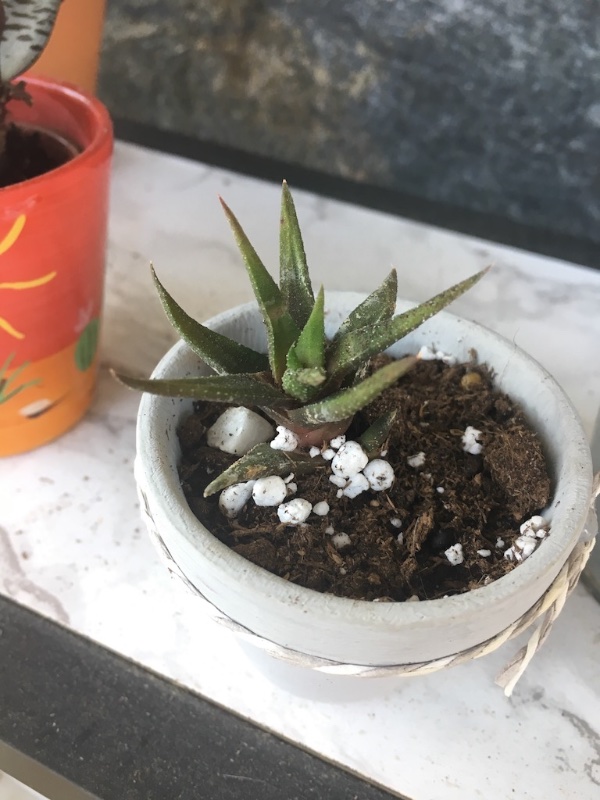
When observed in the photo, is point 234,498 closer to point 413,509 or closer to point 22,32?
point 413,509

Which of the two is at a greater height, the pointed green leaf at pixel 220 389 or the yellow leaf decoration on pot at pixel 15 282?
the pointed green leaf at pixel 220 389

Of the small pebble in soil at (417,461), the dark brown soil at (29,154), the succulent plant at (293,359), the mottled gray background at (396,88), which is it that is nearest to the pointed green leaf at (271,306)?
the succulent plant at (293,359)

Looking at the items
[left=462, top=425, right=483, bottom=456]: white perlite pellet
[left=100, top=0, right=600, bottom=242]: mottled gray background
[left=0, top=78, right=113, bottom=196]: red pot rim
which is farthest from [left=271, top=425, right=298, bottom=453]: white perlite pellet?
[left=100, top=0, right=600, bottom=242]: mottled gray background

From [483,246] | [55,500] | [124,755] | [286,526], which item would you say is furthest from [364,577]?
[483,246]

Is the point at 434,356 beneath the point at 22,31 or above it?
beneath

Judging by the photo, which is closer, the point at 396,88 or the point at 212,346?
the point at 212,346

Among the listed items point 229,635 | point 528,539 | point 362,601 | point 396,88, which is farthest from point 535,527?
point 396,88

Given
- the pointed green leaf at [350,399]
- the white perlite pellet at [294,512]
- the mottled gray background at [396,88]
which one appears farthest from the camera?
the mottled gray background at [396,88]

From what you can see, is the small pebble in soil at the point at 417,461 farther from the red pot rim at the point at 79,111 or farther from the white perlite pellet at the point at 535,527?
the red pot rim at the point at 79,111
